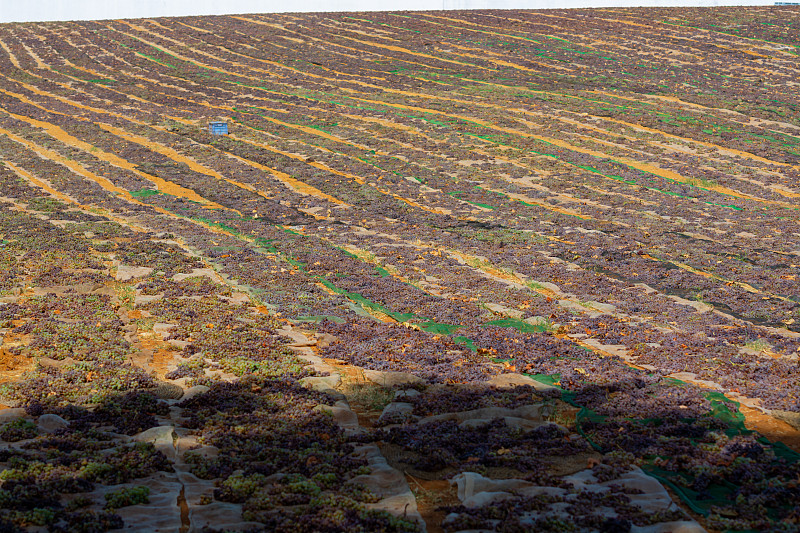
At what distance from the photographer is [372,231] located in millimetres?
16500

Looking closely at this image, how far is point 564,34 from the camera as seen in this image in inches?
1599

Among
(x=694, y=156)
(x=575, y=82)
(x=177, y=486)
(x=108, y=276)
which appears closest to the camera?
(x=177, y=486)

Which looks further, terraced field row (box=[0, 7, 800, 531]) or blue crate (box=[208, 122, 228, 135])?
blue crate (box=[208, 122, 228, 135])

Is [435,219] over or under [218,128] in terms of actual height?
under

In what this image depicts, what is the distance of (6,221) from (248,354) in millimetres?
9465

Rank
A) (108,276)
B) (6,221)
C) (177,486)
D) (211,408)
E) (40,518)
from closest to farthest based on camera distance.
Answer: (40,518) → (177,486) → (211,408) → (108,276) → (6,221)

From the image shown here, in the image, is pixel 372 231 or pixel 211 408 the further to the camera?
pixel 372 231

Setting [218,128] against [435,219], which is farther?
[218,128]

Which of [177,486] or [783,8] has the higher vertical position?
[783,8]

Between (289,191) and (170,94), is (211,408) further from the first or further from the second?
(170,94)

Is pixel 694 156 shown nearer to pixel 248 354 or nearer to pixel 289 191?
pixel 289 191

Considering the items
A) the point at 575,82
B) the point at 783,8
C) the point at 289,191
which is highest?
the point at 783,8

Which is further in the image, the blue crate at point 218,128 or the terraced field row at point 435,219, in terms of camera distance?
the blue crate at point 218,128

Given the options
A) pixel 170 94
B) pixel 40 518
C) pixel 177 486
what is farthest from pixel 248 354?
pixel 170 94
